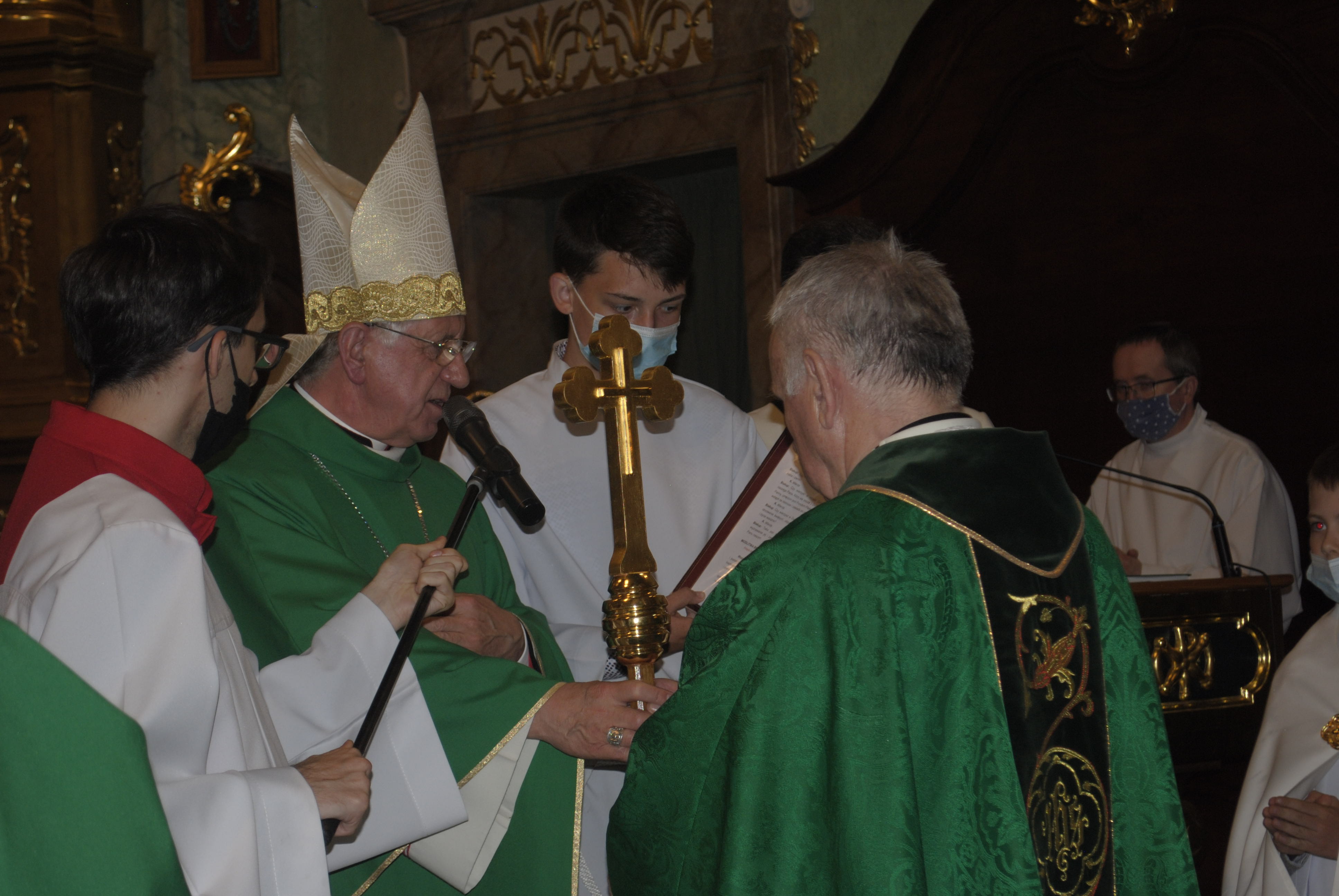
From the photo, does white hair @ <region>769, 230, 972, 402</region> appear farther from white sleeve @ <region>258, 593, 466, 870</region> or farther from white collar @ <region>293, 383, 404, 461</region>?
white collar @ <region>293, 383, 404, 461</region>

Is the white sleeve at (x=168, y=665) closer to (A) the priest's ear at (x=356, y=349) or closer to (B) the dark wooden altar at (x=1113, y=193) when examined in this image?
(A) the priest's ear at (x=356, y=349)

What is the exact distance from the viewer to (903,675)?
1770mm

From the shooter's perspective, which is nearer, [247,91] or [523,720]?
[523,720]

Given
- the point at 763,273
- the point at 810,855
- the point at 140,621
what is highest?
the point at 763,273

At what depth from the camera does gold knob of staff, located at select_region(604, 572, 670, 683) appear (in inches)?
84.6

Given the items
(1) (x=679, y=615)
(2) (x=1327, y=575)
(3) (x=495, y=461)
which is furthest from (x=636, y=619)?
(2) (x=1327, y=575)

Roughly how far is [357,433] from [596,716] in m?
0.89

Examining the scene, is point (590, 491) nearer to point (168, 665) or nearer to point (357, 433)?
point (357, 433)

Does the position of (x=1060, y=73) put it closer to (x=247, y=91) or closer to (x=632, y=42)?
(x=632, y=42)

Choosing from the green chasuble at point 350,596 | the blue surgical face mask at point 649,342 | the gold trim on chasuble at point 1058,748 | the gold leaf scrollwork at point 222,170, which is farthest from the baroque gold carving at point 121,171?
the gold trim on chasuble at point 1058,748

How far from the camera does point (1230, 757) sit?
3611 mm

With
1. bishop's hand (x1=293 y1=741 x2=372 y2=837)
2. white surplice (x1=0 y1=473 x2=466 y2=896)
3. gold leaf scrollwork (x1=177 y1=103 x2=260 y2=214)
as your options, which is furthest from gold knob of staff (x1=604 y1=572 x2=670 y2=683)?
gold leaf scrollwork (x1=177 y1=103 x2=260 y2=214)

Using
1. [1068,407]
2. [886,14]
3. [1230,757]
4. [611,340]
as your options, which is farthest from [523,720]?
[886,14]

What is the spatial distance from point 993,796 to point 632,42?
18.6 feet
